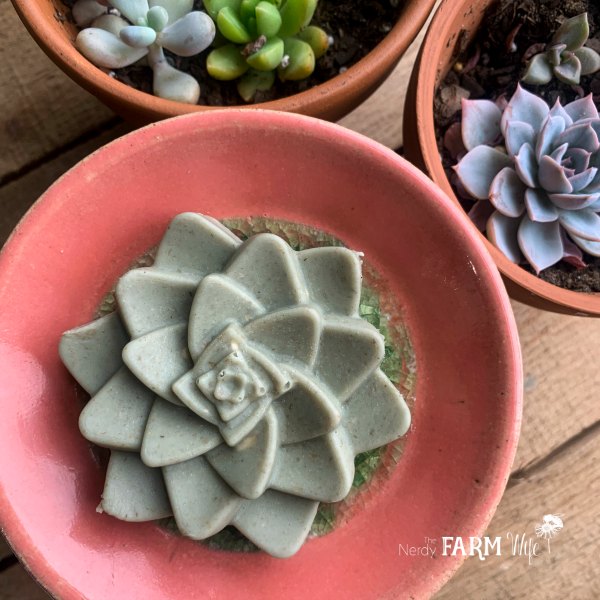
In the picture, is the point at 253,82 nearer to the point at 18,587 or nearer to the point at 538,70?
the point at 538,70

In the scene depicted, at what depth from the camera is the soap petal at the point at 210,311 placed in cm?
44

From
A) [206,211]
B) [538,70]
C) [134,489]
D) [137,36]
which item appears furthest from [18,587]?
[538,70]

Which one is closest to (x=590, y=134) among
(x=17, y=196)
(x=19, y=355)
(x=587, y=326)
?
(x=587, y=326)

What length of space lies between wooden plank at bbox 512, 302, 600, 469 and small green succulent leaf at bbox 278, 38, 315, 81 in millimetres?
426

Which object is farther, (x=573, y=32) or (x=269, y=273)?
(x=573, y=32)

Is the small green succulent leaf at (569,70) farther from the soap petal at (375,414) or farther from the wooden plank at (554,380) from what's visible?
the soap petal at (375,414)

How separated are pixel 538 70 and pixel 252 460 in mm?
587

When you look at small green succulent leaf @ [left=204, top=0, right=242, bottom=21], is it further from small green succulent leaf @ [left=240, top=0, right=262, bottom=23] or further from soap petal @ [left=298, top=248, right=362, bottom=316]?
soap petal @ [left=298, top=248, right=362, bottom=316]

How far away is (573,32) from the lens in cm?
71

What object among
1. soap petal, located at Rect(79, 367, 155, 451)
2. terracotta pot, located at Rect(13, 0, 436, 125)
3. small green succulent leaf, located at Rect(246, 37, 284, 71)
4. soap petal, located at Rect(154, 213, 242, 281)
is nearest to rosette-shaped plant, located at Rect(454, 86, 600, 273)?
terracotta pot, located at Rect(13, 0, 436, 125)

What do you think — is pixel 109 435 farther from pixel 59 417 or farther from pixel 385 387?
pixel 385 387

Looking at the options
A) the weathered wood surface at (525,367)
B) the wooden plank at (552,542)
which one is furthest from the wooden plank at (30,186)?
the wooden plank at (552,542)

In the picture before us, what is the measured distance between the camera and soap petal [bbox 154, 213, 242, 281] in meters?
0.48

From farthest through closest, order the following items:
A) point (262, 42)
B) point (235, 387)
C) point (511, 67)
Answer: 1. point (511, 67)
2. point (262, 42)
3. point (235, 387)
